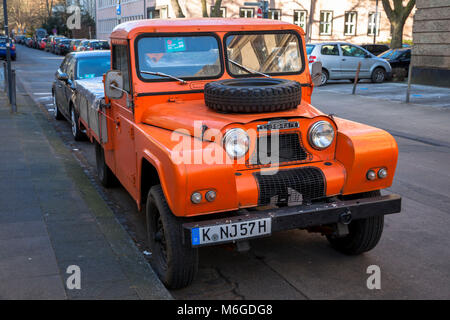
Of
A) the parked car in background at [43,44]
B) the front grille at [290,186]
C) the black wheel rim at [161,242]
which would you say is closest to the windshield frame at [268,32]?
the front grille at [290,186]

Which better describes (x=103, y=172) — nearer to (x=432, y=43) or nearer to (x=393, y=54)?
(x=432, y=43)

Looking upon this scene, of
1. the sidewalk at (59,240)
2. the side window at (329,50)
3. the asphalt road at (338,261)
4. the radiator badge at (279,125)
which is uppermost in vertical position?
the side window at (329,50)

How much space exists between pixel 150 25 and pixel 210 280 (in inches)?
98.9

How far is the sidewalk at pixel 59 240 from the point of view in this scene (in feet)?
13.5

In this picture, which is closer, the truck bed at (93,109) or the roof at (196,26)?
the roof at (196,26)

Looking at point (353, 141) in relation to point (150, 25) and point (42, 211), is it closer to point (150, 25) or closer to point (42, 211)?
point (150, 25)

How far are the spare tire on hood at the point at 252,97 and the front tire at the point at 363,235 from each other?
105 cm

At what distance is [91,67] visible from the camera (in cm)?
1092

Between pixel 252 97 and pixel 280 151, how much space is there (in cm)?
50

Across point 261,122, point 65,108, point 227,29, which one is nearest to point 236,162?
point 261,122

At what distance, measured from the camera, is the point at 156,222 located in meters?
4.45

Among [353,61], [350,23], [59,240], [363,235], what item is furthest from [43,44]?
[363,235]

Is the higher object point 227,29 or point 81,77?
point 227,29

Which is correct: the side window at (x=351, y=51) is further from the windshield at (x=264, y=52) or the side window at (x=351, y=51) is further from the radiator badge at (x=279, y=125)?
the radiator badge at (x=279, y=125)
